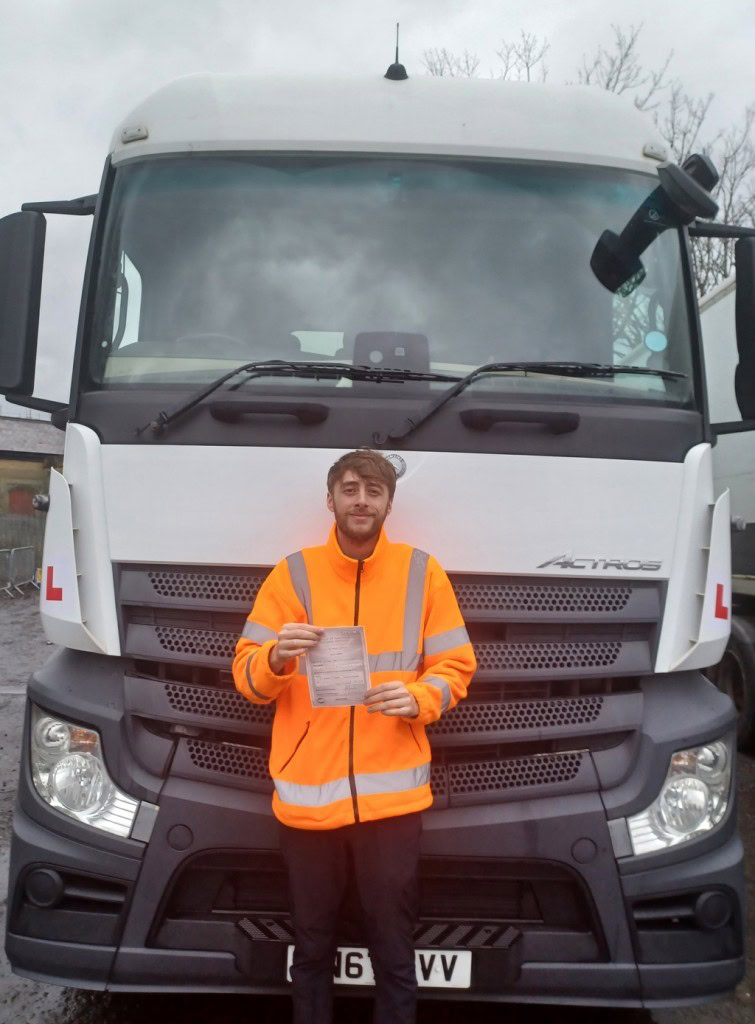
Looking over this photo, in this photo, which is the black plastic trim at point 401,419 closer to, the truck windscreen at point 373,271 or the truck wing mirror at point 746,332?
the truck windscreen at point 373,271

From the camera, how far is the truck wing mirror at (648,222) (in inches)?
129

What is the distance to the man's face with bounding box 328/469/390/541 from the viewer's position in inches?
102

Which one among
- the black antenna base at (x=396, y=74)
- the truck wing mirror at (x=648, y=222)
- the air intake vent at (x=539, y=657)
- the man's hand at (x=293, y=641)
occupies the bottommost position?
the air intake vent at (x=539, y=657)

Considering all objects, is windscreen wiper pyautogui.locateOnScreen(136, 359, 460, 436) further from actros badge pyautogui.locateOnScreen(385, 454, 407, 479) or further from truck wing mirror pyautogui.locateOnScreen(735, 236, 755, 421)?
truck wing mirror pyautogui.locateOnScreen(735, 236, 755, 421)

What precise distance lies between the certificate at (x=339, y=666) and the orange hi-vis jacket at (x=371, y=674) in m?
0.09

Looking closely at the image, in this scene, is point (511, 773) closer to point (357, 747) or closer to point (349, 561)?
point (357, 747)

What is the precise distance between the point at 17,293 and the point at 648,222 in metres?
2.30

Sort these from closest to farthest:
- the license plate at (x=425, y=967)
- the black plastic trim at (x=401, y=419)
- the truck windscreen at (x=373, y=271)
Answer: the license plate at (x=425, y=967) → the black plastic trim at (x=401, y=419) → the truck windscreen at (x=373, y=271)

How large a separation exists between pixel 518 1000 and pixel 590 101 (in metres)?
3.04

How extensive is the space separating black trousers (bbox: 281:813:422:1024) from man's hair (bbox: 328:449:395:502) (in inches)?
37.6

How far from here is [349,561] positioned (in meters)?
2.62

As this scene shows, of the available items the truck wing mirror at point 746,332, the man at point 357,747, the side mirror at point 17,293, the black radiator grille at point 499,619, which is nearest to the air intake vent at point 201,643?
the black radiator grille at point 499,619

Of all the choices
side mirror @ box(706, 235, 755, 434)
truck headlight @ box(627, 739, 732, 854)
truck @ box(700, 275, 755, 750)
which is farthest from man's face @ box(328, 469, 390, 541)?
truck @ box(700, 275, 755, 750)

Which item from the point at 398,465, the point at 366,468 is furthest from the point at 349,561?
the point at 398,465
